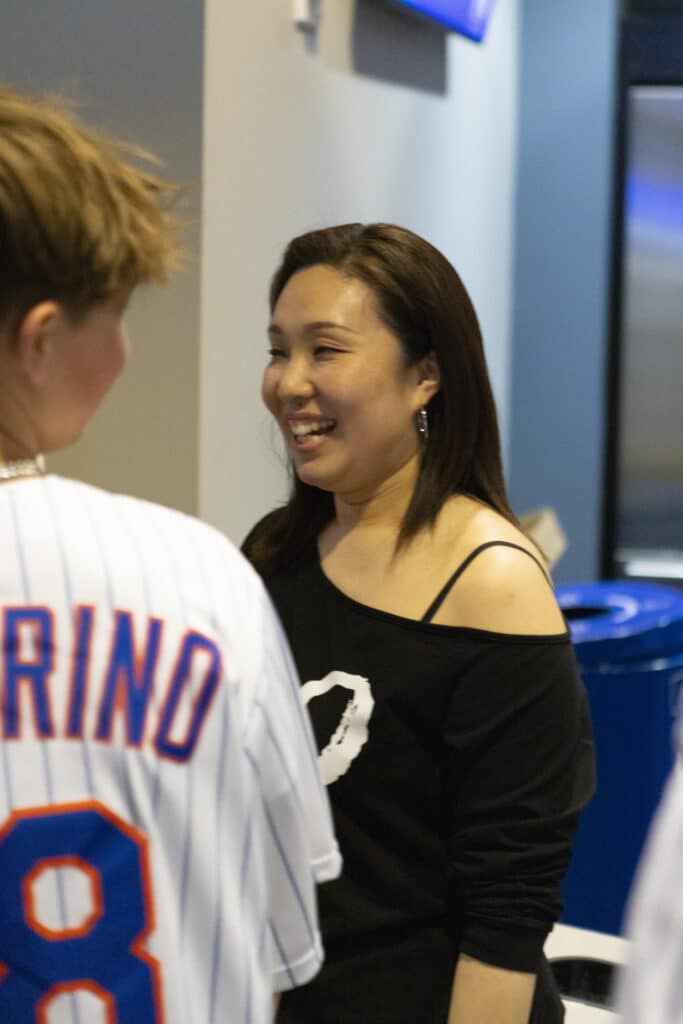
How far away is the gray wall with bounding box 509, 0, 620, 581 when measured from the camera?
16.1 feet

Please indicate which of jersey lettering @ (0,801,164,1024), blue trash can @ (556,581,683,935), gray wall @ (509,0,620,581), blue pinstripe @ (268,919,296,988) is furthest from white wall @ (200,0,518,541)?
jersey lettering @ (0,801,164,1024)

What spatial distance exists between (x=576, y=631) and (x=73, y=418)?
7.57 feet

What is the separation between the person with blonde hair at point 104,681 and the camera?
84cm

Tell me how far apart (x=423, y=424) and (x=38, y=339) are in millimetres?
769

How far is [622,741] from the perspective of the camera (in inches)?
120

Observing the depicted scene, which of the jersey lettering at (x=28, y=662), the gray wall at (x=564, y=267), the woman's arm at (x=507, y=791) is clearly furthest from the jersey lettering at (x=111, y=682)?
the gray wall at (x=564, y=267)

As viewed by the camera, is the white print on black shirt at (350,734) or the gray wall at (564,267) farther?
the gray wall at (564,267)

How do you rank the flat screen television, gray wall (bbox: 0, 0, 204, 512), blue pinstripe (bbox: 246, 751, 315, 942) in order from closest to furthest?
blue pinstripe (bbox: 246, 751, 315, 942)
gray wall (bbox: 0, 0, 204, 512)
the flat screen television

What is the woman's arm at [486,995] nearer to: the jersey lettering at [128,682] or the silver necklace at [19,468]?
the jersey lettering at [128,682]

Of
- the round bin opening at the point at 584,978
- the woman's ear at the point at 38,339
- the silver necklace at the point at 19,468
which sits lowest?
the round bin opening at the point at 584,978

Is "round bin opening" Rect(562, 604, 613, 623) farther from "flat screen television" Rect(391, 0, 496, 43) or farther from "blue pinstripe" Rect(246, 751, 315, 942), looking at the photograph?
"blue pinstripe" Rect(246, 751, 315, 942)

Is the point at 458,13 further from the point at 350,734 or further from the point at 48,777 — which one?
the point at 48,777

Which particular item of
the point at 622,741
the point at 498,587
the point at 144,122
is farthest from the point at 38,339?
the point at 622,741

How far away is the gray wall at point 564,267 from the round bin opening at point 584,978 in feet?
9.91
